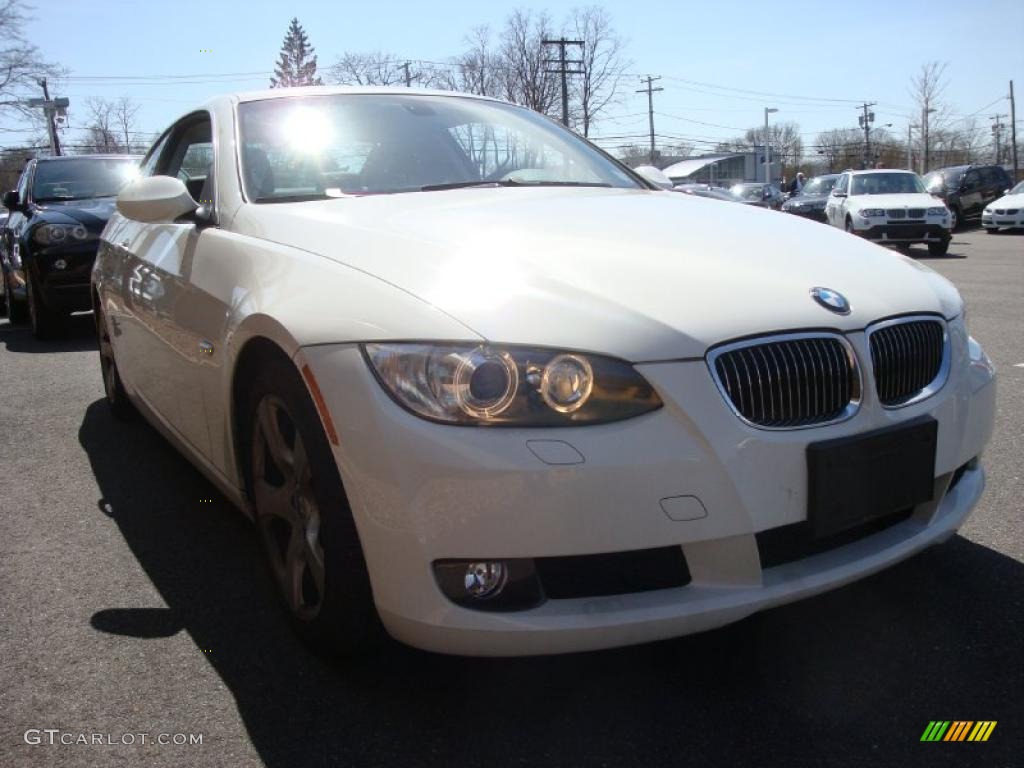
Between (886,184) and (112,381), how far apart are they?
55.6 ft

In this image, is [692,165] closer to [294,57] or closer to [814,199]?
[294,57]

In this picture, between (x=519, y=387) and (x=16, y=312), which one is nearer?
(x=519, y=387)

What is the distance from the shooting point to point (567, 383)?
74.7 inches

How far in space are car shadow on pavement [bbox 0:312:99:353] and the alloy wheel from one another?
603cm

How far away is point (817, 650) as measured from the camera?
2.38m

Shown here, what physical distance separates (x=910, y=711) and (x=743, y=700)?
362mm

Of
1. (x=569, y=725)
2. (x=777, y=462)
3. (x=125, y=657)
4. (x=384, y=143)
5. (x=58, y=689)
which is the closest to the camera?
(x=777, y=462)

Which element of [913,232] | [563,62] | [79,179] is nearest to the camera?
[79,179]

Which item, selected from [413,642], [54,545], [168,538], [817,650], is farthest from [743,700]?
[54,545]

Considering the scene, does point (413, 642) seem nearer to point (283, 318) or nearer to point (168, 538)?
point (283, 318)

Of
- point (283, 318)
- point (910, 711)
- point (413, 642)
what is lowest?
point (910, 711)

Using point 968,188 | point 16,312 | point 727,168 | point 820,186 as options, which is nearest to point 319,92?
point 16,312

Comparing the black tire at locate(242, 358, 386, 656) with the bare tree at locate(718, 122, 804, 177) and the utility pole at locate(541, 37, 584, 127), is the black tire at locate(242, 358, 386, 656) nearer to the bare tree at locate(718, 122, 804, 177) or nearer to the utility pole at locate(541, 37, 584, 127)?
the utility pole at locate(541, 37, 584, 127)

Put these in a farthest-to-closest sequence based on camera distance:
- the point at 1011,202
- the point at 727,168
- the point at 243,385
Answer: the point at 727,168, the point at 1011,202, the point at 243,385
